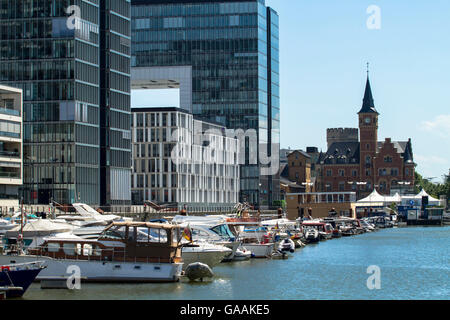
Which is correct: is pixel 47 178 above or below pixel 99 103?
below

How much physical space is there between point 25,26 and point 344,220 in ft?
213

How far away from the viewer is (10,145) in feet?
438

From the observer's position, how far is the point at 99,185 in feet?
510

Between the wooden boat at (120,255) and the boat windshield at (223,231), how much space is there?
19.5m

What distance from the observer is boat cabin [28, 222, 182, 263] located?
196ft

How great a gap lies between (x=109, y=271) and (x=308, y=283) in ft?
50.1

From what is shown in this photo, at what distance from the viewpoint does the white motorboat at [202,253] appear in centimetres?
6744

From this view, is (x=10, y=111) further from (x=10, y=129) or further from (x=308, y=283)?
(x=308, y=283)

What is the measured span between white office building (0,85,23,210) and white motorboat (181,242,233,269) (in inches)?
2614

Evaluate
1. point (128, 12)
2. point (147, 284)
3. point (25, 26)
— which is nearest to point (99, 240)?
point (147, 284)

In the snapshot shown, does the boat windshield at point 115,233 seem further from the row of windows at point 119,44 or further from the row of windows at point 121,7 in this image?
the row of windows at point 121,7
